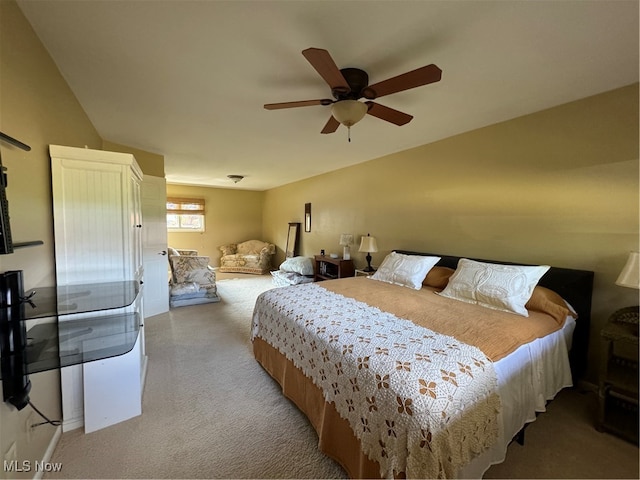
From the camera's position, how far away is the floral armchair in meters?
4.36

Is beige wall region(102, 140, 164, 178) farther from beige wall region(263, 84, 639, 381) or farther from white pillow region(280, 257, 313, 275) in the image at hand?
beige wall region(263, 84, 639, 381)

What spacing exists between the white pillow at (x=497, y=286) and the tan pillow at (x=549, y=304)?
6cm

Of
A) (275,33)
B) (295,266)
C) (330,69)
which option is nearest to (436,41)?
(330,69)

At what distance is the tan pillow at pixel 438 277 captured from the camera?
2.77 meters

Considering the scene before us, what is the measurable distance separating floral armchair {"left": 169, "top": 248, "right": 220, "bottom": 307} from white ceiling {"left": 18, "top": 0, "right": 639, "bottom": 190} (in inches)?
92.9

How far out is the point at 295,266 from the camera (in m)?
5.53

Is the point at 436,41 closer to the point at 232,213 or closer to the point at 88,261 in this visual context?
the point at 88,261

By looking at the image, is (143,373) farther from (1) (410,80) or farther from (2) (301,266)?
(2) (301,266)

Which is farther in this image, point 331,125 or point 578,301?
point 331,125

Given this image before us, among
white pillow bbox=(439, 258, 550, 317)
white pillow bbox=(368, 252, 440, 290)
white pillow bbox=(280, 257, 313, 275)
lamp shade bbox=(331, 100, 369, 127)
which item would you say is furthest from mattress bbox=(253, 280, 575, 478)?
white pillow bbox=(280, 257, 313, 275)

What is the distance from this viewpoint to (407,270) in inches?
116

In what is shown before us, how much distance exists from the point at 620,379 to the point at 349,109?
8.26 ft

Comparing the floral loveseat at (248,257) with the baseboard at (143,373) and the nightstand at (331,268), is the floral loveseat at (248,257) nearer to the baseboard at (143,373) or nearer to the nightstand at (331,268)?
the nightstand at (331,268)

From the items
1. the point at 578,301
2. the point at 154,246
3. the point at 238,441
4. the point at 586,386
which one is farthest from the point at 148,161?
the point at 586,386
